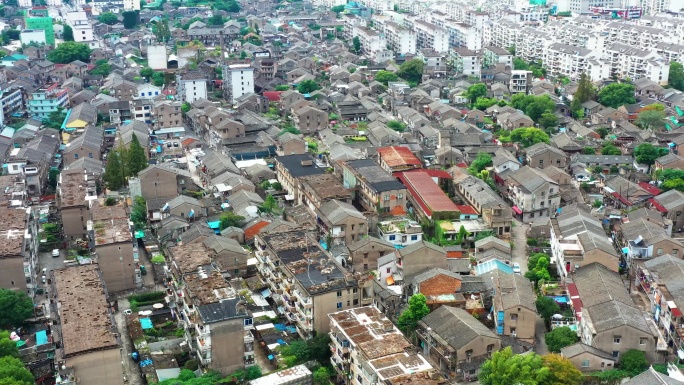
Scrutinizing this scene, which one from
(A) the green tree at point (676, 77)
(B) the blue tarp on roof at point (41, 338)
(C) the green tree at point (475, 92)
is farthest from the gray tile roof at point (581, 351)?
(A) the green tree at point (676, 77)

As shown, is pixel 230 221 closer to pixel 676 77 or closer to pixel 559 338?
pixel 559 338

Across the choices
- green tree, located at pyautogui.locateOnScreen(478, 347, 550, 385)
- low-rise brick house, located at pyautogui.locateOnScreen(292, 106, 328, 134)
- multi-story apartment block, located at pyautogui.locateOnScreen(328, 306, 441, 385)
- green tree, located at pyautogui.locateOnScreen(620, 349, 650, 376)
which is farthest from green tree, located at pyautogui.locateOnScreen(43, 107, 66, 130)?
green tree, located at pyautogui.locateOnScreen(620, 349, 650, 376)

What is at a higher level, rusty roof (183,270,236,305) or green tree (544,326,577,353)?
rusty roof (183,270,236,305)

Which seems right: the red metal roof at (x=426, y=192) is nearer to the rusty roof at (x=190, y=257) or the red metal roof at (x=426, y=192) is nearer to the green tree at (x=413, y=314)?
the green tree at (x=413, y=314)

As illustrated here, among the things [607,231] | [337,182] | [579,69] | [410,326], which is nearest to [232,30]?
[579,69]

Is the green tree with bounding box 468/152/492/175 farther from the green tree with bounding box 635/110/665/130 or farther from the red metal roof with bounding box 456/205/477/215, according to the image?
the green tree with bounding box 635/110/665/130
